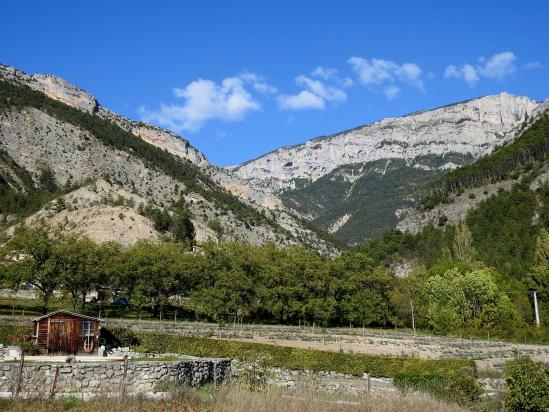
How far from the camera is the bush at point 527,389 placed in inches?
839

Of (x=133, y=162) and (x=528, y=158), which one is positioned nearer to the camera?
(x=528, y=158)

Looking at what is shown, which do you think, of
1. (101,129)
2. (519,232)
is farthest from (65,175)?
(519,232)

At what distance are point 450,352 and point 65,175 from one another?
4957 inches

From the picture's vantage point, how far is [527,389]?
2153 centimetres

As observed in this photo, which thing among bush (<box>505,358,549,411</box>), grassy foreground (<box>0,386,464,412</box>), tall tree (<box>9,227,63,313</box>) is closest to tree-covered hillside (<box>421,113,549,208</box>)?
tall tree (<box>9,227,63,313</box>)

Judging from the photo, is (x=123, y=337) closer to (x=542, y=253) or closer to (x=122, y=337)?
(x=122, y=337)

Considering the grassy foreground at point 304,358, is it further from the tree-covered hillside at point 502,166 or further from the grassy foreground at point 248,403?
the tree-covered hillside at point 502,166

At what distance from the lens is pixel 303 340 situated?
163 feet

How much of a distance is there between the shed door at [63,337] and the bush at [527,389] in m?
26.6

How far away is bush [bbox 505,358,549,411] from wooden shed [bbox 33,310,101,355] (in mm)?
25914

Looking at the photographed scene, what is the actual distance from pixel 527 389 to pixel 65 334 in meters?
27.8

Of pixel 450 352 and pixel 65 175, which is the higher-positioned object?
pixel 65 175

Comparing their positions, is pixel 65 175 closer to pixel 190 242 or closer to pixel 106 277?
pixel 190 242

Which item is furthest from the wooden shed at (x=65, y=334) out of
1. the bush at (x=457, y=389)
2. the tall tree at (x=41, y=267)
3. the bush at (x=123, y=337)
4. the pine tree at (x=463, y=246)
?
the pine tree at (x=463, y=246)
